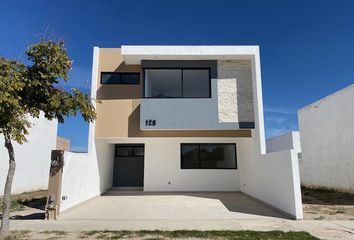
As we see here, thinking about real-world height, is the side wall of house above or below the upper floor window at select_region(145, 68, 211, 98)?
below

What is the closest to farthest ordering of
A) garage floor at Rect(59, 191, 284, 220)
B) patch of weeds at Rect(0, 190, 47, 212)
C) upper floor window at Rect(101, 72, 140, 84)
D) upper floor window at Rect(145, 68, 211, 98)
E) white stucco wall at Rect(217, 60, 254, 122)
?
garage floor at Rect(59, 191, 284, 220), patch of weeds at Rect(0, 190, 47, 212), white stucco wall at Rect(217, 60, 254, 122), upper floor window at Rect(145, 68, 211, 98), upper floor window at Rect(101, 72, 140, 84)

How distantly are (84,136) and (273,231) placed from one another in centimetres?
924

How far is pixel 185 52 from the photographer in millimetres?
12156

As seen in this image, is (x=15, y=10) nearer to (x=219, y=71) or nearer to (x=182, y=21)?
(x=182, y=21)

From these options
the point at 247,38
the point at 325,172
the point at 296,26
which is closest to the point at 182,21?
the point at 247,38

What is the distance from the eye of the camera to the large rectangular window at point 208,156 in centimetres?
1509

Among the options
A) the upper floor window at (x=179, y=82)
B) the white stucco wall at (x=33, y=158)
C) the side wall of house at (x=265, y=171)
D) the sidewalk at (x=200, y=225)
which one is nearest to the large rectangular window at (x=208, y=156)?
the side wall of house at (x=265, y=171)

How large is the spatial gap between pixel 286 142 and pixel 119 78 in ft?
52.2

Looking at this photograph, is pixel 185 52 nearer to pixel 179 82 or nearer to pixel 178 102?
pixel 179 82

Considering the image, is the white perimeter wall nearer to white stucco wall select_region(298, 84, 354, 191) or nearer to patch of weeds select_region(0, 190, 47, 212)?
patch of weeds select_region(0, 190, 47, 212)

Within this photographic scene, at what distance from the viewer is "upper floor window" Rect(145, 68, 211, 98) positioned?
41.8 ft

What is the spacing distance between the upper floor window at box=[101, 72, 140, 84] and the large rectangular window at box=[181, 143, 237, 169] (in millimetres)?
4761

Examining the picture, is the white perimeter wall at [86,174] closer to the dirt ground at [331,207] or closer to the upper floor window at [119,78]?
the upper floor window at [119,78]

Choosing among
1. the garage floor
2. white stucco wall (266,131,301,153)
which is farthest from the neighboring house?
white stucco wall (266,131,301,153)
